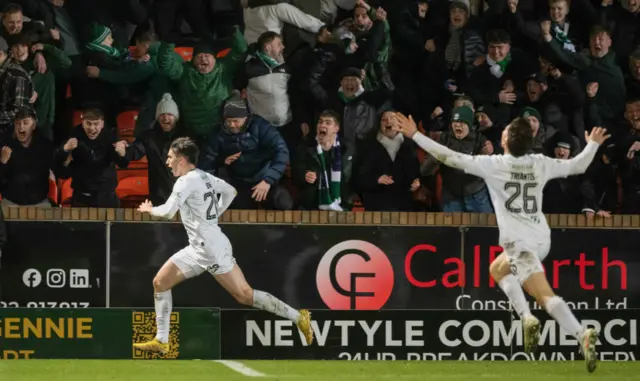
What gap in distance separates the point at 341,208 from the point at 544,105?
8.57ft

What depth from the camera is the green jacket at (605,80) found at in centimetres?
1540

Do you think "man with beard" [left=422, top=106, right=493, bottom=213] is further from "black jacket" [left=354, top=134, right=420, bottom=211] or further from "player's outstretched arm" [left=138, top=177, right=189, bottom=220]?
"player's outstretched arm" [left=138, top=177, right=189, bottom=220]

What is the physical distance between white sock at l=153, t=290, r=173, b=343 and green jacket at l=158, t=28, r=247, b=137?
7.87ft

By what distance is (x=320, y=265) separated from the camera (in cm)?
1415

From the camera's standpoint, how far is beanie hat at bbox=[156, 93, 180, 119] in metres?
14.2

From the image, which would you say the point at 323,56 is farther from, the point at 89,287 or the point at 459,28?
the point at 89,287

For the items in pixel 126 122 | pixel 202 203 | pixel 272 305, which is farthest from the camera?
pixel 126 122

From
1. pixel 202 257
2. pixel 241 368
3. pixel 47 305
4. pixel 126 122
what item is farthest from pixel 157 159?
pixel 241 368

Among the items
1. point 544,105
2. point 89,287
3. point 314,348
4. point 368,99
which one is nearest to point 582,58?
point 544,105

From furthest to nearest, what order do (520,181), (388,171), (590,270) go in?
(590,270), (388,171), (520,181)

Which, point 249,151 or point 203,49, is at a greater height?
point 203,49

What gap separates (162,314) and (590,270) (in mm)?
4580

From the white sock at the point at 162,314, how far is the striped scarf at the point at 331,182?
225 centimetres

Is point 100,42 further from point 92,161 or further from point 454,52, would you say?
point 454,52
